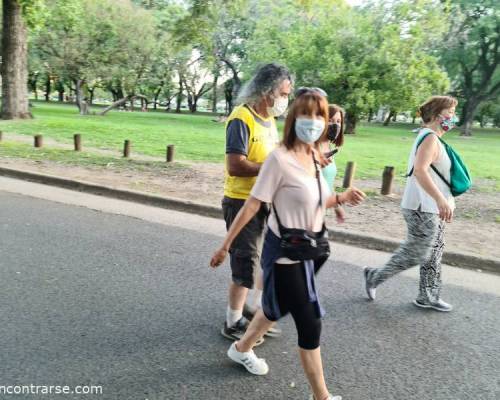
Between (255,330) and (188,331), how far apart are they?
791mm

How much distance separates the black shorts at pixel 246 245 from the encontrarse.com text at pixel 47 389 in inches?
43.3

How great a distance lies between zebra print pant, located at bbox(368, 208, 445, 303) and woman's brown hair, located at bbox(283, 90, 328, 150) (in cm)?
176

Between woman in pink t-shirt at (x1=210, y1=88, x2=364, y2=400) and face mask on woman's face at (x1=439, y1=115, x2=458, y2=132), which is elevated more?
face mask on woman's face at (x1=439, y1=115, x2=458, y2=132)

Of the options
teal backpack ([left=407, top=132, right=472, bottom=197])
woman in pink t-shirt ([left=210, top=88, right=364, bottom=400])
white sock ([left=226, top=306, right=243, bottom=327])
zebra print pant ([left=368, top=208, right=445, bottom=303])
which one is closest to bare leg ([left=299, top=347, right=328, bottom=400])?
woman in pink t-shirt ([left=210, top=88, right=364, bottom=400])

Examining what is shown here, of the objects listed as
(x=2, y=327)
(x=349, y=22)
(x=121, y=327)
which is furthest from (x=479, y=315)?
(x=349, y=22)

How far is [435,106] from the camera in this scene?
366 centimetres

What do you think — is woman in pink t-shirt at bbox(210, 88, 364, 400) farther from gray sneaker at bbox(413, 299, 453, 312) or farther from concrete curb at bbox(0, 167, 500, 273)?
concrete curb at bbox(0, 167, 500, 273)

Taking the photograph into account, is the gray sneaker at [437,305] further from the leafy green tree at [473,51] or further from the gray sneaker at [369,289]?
the leafy green tree at [473,51]

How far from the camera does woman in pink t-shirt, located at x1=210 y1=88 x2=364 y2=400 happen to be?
2.41 metres

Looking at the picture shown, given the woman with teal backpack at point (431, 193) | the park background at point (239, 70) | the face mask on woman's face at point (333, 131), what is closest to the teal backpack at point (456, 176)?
the woman with teal backpack at point (431, 193)

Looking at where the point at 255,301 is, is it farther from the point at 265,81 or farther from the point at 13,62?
the point at 13,62

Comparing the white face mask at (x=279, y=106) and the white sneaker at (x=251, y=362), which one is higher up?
the white face mask at (x=279, y=106)

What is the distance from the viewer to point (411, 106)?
26812mm

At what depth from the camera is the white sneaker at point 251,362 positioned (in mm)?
2912
